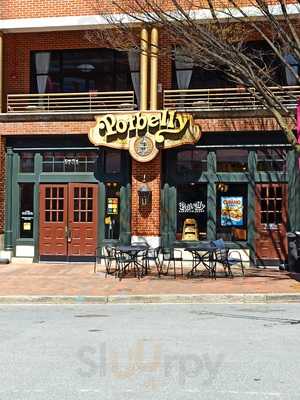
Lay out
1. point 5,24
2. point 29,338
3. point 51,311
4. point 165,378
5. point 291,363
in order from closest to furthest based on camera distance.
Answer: point 165,378 < point 291,363 < point 29,338 < point 51,311 < point 5,24

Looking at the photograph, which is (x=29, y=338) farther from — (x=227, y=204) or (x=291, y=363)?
(x=227, y=204)

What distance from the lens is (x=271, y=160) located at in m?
17.8

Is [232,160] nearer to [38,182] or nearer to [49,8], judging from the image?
[38,182]

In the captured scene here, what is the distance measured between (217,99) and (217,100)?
0.25 m

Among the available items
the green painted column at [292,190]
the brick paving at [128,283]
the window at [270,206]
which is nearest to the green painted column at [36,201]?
the brick paving at [128,283]

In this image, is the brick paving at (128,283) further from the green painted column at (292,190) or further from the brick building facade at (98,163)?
the brick building facade at (98,163)

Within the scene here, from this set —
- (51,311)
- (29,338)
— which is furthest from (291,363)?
(51,311)

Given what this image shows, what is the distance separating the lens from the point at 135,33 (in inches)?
709

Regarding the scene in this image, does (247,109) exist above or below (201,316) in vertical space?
above

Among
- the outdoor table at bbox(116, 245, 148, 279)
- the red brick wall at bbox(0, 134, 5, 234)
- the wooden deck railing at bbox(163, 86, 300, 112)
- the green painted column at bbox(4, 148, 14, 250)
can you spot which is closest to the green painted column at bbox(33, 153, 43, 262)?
the green painted column at bbox(4, 148, 14, 250)

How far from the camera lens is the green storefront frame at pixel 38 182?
18.5 metres

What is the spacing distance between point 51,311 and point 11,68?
1101 centimetres

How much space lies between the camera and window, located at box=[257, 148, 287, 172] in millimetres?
17766

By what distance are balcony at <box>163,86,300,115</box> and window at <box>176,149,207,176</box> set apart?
1.27 m
